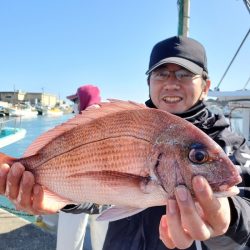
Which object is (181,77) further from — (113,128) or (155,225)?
(155,225)

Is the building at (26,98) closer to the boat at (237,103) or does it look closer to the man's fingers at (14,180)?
the boat at (237,103)

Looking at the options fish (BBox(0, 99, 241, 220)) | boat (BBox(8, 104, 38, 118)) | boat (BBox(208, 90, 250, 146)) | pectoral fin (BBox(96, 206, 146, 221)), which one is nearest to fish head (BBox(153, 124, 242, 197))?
fish (BBox(0, 99, 241, 220))

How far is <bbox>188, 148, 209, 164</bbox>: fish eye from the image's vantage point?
1355 millimetres

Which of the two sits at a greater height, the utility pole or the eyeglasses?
the utility pole

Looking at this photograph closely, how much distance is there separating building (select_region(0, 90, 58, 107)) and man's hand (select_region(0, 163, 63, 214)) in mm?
96854

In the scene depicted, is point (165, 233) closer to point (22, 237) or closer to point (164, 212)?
point (164, 212)

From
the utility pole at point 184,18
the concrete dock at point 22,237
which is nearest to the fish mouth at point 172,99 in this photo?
the utility pole at point 184,18

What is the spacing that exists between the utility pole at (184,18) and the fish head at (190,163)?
3237 millimetres

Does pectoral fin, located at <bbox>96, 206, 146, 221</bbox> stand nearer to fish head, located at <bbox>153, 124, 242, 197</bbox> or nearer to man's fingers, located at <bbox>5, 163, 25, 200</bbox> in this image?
fish head, located at <bbox>153, 124, 242, 197</bbox>

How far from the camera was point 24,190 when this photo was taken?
174 cm

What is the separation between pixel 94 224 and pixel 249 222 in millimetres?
2573

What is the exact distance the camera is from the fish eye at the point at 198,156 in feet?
4.45

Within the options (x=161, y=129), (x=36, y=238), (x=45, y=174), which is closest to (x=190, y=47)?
(x=161, y=129)

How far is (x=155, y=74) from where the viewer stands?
206cm
